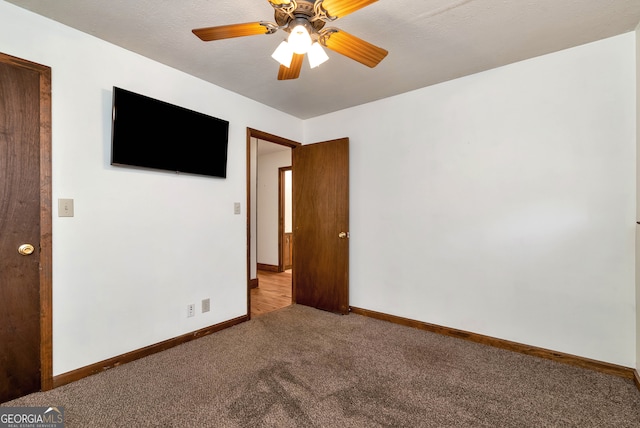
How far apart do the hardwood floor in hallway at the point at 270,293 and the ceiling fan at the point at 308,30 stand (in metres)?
2.88

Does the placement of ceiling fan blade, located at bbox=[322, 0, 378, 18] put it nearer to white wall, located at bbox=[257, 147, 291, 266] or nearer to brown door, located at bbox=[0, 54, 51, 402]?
brown door, located at bbox=[0, 54, 51, 402]

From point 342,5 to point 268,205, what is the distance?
5.07 meters

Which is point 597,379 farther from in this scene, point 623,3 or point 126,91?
point 126,91

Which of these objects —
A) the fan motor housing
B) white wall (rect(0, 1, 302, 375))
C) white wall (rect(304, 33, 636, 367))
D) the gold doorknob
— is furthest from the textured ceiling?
the gold doorknob

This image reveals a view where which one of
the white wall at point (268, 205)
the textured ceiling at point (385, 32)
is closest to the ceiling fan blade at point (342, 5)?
the textured ceiling at point (385, 32)

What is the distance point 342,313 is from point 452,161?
6.86 ft

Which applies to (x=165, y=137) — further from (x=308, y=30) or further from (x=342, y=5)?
(x=342, y=5)

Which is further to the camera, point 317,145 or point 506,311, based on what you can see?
point 317,145

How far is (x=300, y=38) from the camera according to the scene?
1452 millimetres

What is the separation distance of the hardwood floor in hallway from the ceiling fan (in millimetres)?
2885

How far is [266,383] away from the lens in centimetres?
202

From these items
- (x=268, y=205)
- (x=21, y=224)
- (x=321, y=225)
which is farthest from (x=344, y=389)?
(x=268, y=205)

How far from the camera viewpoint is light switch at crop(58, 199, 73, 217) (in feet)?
6.55

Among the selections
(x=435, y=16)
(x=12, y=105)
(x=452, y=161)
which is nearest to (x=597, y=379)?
(x=452, y=161)
